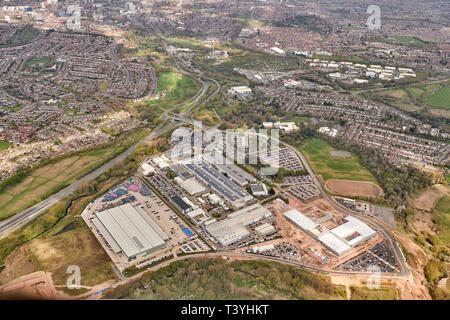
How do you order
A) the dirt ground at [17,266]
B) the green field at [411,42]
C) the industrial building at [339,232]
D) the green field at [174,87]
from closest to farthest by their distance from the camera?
the dirt ground at [17,266], the industrial building at [339,232], the green field at [174,87], the green field at [411,42]

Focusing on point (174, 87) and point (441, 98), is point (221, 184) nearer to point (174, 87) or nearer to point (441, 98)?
point (174, 87)

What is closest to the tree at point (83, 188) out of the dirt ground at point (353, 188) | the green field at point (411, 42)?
the dirt ground at point (353, 188)

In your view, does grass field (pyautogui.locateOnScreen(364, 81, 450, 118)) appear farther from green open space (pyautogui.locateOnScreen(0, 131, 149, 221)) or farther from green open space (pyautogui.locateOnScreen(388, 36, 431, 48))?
green open space (pyautogui.locateOnScreen(0, 131, 149, 221))

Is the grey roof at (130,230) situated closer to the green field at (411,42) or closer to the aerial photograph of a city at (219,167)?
the aerial photograph of a city at (219,167)

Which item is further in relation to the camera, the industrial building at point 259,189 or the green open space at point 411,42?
the green open space at point 411,42

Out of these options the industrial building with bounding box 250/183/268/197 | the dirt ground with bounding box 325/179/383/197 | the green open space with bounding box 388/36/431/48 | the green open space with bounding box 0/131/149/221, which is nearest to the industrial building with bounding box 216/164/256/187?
the industrial building with bounding box 250/183/268/197
